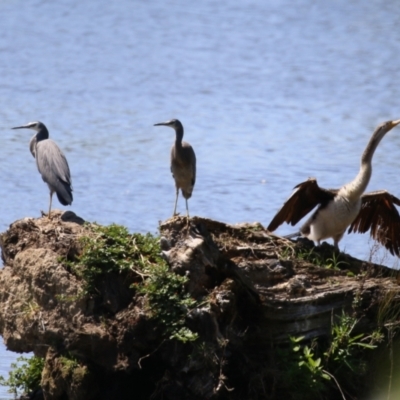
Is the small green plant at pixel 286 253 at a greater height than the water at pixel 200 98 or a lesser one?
greater

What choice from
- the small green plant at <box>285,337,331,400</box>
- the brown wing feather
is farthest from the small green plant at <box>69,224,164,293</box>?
the brown wing feather

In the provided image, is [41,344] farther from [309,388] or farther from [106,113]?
[106,113]

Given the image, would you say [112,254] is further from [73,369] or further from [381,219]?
[381,219]

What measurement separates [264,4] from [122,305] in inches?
838

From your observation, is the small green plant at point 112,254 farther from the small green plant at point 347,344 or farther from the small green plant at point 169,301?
the small green plant at point 347,344

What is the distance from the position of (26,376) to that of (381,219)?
10.4 ft

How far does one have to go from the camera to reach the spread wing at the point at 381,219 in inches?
390

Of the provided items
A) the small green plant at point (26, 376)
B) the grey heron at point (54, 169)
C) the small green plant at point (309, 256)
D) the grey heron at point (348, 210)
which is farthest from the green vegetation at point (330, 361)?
the grey heron at point (54, 169)

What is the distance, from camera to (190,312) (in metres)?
7.73

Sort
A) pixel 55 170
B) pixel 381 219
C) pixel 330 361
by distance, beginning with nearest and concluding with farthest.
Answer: pixel 330 361, pixel 381 219, pixel 55 170

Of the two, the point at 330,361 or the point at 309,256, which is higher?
Answer: the point at 309,256

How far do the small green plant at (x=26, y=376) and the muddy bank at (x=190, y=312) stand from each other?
0.40 metres

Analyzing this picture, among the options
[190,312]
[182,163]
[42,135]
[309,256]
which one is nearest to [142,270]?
[190,312]

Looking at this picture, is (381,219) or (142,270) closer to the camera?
(142,270)
